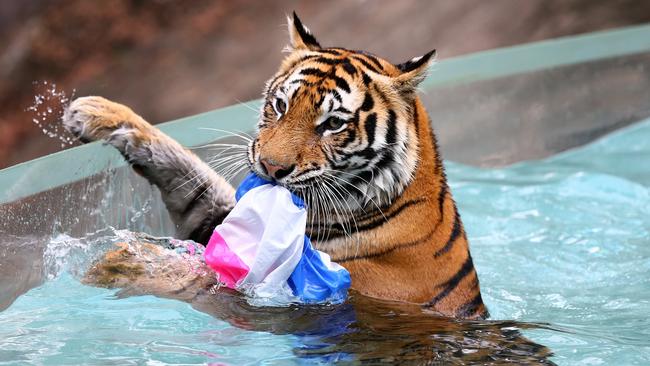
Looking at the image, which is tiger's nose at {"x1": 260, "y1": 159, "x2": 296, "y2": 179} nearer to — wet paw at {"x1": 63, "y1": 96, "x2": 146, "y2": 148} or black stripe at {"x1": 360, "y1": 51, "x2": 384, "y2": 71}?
black stripe at {"x1": 360, "y1": 51, "x2": 384, "y2": 71}

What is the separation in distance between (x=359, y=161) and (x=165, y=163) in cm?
56

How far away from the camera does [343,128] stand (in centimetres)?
223

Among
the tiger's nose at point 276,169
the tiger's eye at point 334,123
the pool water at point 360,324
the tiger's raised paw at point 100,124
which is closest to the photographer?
the pool water at point 360,324

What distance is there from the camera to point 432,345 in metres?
2.06

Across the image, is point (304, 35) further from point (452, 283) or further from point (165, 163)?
point (452, 283)

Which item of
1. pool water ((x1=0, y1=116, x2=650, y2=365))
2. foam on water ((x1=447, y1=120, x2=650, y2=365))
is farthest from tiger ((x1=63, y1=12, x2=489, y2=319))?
foam on water ((x1=447, y1=120, x2=650, y2=365))

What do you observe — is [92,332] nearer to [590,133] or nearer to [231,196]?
[231,196]

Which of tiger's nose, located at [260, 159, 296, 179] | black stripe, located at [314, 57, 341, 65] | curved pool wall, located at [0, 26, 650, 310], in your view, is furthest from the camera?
curved pool wall, located at [0, 26, 650, 310]

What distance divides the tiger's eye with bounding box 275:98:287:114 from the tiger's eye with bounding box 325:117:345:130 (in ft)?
0.35

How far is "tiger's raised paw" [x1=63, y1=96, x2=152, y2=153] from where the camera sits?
2477 millimetres

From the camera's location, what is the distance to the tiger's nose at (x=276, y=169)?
212cm

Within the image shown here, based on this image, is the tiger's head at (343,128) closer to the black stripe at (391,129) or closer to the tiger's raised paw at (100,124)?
the black stripe at (391,129)

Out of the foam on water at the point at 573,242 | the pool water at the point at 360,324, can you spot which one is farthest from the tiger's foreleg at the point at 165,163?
the foam on water at the point at 573,242

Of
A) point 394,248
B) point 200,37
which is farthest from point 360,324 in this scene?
point 200,37
